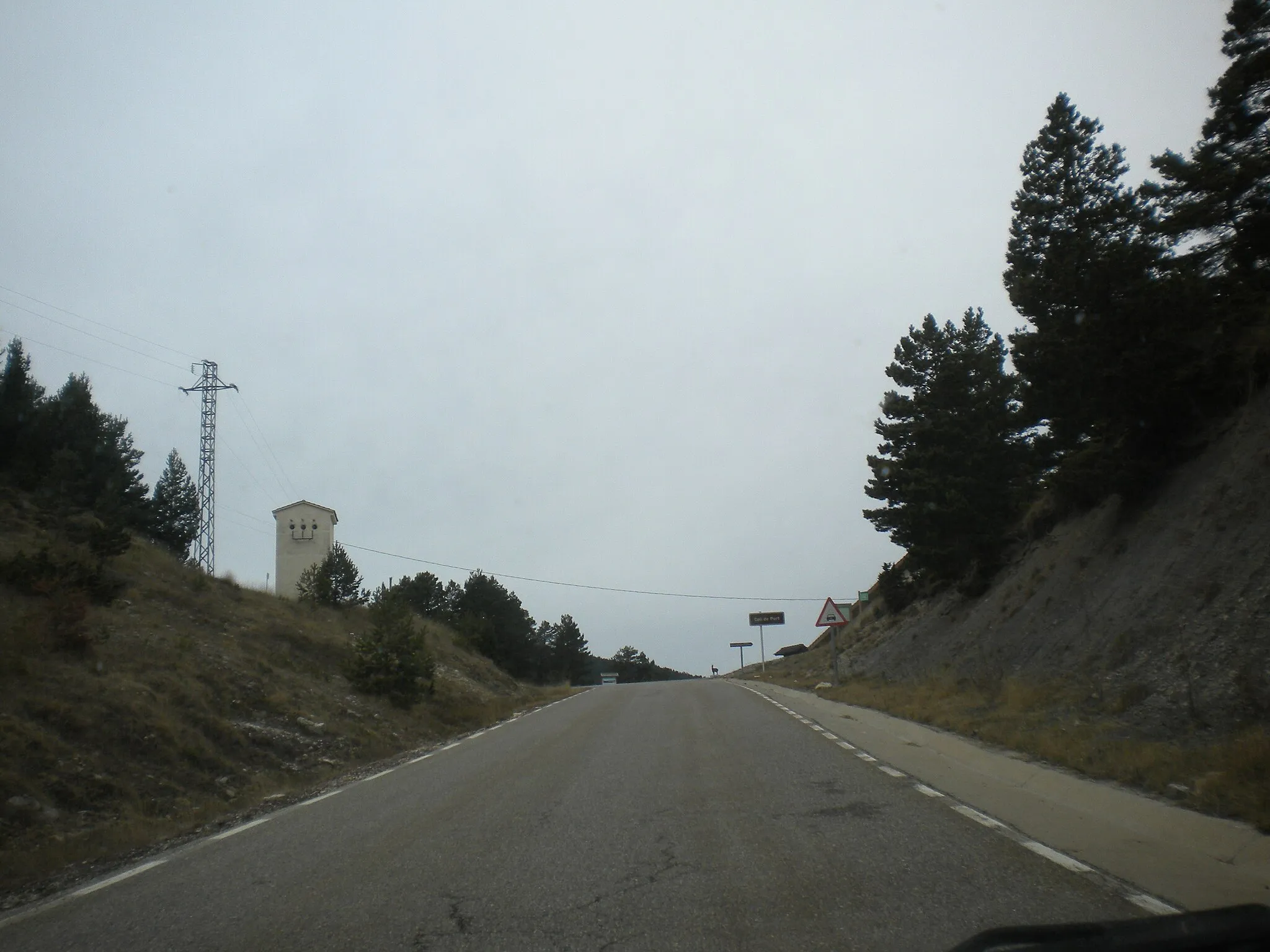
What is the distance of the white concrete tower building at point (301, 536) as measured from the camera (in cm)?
5203

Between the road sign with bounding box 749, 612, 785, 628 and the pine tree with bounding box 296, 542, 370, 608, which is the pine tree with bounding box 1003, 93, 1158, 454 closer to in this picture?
the pine tree with bounding box 296, 542, 370, 608

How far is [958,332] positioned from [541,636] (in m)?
98.6

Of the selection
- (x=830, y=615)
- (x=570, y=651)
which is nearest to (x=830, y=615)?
(x=830, y=615)

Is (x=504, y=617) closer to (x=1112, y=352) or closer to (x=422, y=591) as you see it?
(x=422, y=591)

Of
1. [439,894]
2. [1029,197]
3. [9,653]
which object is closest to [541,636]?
[1029,197]

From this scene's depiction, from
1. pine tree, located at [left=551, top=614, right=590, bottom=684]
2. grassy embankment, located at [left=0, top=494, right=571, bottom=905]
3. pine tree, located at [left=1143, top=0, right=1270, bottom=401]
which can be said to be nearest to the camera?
grassy embankment, located at [left=0, top=494, right=571, bottom=905]

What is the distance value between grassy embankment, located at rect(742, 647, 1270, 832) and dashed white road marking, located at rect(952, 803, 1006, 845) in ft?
5.46

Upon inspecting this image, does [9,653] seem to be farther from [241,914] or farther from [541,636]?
[541,636]

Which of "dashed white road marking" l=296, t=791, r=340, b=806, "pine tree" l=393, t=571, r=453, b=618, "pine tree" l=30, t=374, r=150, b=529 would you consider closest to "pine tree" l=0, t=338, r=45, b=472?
"pine tree" l=30, t=374, r=150, b=529

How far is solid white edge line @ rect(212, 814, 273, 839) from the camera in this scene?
9883 millimetres

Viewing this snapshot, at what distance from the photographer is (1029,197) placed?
33062 millimetres

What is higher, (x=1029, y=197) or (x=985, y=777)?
(x=1029, y=197)

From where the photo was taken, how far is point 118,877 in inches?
321

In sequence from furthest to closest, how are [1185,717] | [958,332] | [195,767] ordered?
[958,332] → [195,767] → [1185,717]
